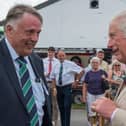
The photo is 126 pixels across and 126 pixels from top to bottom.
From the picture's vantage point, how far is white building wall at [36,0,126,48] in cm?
3266

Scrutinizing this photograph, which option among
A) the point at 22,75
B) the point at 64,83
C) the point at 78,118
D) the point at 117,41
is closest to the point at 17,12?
the point at 22,75

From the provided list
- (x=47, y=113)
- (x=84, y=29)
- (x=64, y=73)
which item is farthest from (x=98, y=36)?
(x=47, y=113)

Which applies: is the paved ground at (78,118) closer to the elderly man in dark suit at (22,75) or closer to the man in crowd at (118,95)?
the elderly man in dark suit at (22,75)

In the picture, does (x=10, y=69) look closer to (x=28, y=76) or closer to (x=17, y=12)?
(x=28, y=76)

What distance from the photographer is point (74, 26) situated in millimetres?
33125

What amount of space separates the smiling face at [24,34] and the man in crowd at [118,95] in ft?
2.71

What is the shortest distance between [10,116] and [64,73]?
8.29 meters

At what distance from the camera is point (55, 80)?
1235cm

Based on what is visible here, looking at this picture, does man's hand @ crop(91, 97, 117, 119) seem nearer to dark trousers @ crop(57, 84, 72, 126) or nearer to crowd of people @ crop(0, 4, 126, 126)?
crowd of people @ crop(0, 4, 126, 126)

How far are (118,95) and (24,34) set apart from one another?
3.44ft

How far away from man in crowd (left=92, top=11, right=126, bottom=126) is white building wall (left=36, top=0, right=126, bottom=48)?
2846 cm

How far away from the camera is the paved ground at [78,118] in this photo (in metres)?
14.2

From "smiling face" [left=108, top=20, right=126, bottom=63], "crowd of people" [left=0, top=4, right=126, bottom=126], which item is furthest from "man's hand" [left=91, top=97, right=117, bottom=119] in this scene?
"smiling face" [left=108, top=20, right=126, bottom=63]

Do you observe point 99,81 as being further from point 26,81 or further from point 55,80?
point 26,81
